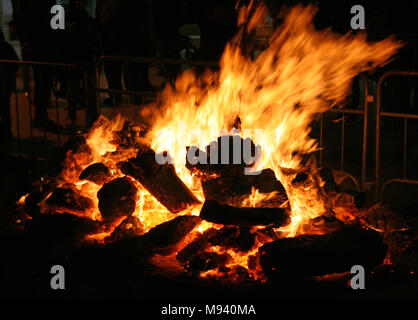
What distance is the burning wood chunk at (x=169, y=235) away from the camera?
512 centimetres

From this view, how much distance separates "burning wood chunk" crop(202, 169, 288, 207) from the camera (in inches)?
208

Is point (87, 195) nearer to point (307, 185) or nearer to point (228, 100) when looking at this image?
point (228, 100)

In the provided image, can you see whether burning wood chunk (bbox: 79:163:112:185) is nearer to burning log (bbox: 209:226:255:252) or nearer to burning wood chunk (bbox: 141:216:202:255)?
burning wood chunk (bbox: 141:216:202:255)

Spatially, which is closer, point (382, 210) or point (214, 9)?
point (382, 210)

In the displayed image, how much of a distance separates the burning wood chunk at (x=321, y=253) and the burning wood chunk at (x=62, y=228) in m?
1.55

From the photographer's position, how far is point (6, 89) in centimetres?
939

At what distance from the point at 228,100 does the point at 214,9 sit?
4022 millimetres

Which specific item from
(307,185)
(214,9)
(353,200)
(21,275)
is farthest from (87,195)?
(214,9)

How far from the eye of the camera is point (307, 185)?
560 centimetres

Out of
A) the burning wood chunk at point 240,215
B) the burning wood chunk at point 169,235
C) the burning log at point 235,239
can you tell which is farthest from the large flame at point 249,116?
the burning log at point 235,239

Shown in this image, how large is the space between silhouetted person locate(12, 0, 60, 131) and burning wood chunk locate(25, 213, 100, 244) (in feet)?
14.4

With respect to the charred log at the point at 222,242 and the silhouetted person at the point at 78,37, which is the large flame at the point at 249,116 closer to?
the charred log at the point at 222,242

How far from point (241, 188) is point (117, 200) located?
1.00m

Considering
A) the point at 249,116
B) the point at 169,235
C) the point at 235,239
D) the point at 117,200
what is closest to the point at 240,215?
the point at 235,239
